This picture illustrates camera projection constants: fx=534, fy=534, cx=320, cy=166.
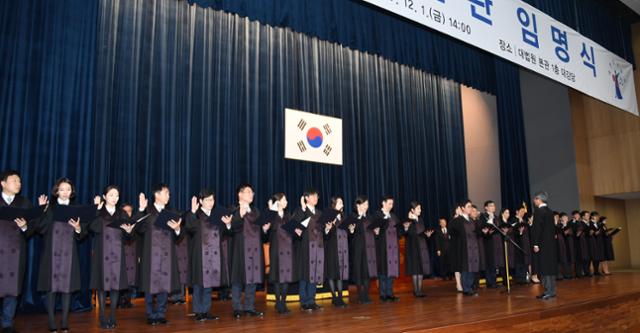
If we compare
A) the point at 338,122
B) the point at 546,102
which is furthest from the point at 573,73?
the point at 546,102

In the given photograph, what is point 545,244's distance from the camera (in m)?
6.52

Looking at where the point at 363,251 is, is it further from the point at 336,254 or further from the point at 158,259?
the point at 158,259

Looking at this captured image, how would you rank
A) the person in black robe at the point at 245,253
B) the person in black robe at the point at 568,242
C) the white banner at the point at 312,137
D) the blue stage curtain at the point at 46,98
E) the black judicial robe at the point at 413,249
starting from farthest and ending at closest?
1. the person in black robe at the point at 568,242
2. the white banner at the point at 312,137
3. the black judicial robe at the point at 413,249
4. the blue stage curtain at the point at 46,98
5. the person in black robe at the point at 245,253

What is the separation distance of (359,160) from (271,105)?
2239 millimetres

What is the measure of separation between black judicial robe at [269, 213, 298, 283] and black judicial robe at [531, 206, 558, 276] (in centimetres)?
306

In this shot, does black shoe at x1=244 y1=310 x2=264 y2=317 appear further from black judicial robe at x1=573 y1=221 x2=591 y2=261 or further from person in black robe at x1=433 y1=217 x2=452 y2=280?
black judicial robe at x1=573 y1=221 x2=591 y2=261

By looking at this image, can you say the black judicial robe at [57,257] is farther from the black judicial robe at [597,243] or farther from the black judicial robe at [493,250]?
the black judicial robe at [597,243]

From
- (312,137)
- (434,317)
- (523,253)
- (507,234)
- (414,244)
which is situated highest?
(312,137)

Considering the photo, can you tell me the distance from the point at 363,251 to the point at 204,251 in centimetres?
216

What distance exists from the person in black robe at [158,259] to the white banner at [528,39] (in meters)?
2.64

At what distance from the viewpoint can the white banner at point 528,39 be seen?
469 cm

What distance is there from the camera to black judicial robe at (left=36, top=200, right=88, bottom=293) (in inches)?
173

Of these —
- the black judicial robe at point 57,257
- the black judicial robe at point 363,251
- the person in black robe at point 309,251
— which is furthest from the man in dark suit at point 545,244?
the black judicial robe at point 57,257

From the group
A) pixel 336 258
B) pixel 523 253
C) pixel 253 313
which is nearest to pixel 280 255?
pixel 253 313
